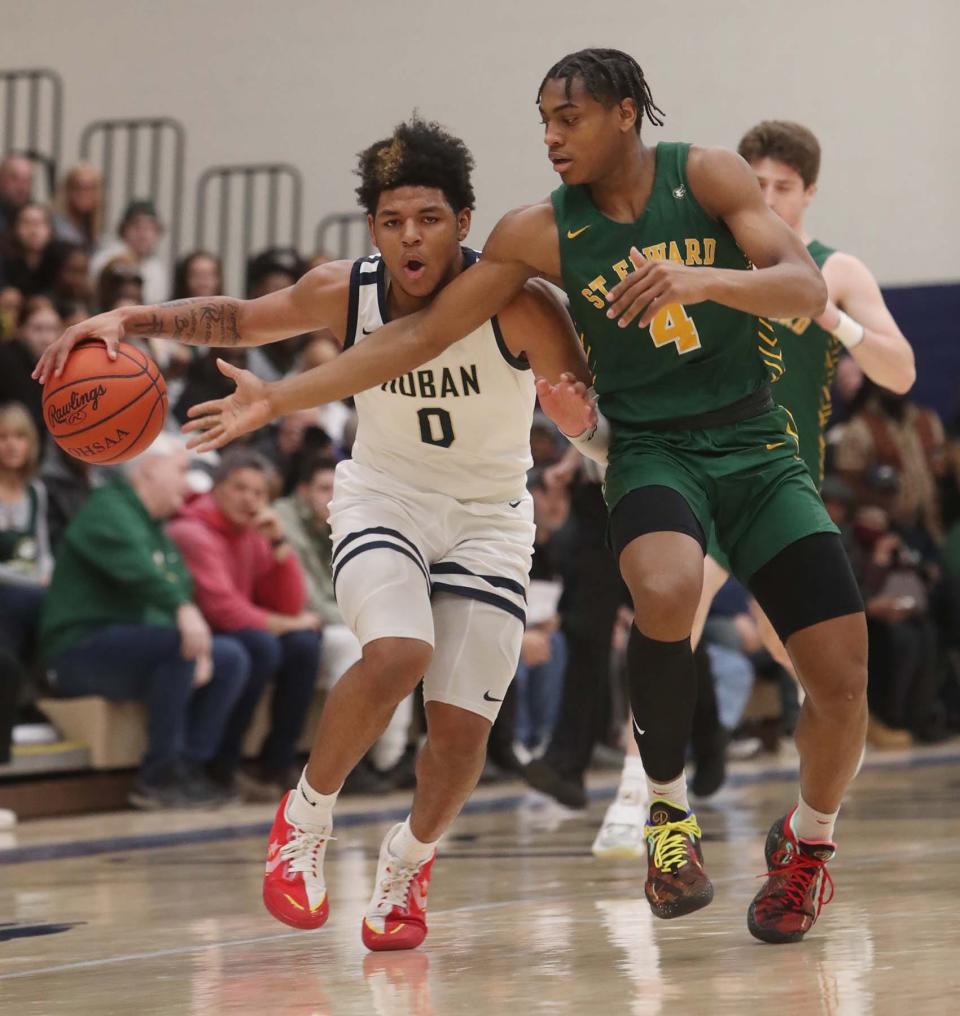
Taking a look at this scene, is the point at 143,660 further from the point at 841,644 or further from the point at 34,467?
the point at 841,644

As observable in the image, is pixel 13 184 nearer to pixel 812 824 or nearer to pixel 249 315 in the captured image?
A: pixel 249 315

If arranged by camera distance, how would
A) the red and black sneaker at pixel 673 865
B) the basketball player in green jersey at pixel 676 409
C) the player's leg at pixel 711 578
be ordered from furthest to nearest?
the player's leg at pixel 711 578
the basketball player in green jersey at pixel 676 409
the red and black sneaker at pixel 673 865

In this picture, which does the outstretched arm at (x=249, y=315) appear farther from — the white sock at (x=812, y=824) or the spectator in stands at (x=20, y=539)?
the spectator in stands at (x=20, y=539)

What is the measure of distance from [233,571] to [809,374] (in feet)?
11.6

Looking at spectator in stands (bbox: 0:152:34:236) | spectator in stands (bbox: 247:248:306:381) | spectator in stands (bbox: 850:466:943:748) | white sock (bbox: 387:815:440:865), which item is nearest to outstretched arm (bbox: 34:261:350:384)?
white sock (bbox: 387:815:440:865)

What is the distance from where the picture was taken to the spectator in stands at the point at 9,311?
9.45 m

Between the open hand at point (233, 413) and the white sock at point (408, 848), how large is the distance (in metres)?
0.95

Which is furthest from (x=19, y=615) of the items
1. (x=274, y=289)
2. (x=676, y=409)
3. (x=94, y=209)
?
(x=676, y=409)

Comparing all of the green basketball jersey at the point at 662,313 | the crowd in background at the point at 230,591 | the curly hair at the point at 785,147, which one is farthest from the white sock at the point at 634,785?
the green basketball jersey at the point at 662,313

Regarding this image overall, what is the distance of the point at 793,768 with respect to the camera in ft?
32.2

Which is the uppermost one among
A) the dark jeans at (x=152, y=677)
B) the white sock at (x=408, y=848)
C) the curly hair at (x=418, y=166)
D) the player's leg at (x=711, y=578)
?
the curly hair at (x=418, y=166)

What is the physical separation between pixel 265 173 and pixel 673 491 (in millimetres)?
10161

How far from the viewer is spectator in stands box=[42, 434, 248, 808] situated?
7.87 metres

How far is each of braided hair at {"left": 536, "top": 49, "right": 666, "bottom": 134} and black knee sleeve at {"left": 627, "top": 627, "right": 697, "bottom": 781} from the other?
1093mm
